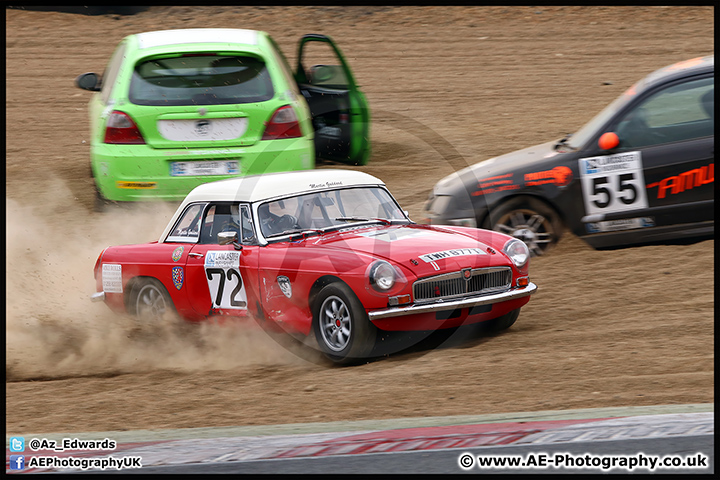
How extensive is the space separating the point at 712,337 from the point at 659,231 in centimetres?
206

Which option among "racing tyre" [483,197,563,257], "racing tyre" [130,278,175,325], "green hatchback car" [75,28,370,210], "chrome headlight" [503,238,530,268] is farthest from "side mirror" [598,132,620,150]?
"racing tyre" [130,278,175,325]

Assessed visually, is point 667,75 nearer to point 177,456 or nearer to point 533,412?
point 533,412

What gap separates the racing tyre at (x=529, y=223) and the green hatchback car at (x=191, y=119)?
2.08 m

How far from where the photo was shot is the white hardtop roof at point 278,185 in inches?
298

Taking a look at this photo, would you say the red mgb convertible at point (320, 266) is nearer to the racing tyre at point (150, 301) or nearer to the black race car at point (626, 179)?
the racing tyre at point (150, 301)

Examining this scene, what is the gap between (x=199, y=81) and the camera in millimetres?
9297

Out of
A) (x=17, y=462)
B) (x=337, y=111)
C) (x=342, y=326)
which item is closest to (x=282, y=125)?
(x=337, y=111)

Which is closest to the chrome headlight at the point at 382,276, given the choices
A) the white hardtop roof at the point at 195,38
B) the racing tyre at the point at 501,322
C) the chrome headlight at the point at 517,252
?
the chrome headlight at the point at 517,252

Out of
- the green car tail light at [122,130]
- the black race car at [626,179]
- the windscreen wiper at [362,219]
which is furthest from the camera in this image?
the green car tail light at [122,130]

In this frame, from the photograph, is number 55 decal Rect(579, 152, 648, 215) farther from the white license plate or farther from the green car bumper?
the white license plate

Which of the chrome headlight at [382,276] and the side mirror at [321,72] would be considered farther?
the side mirror at [321,72]

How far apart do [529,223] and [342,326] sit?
298 cm

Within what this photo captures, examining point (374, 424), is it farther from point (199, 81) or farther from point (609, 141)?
point (199, 81)

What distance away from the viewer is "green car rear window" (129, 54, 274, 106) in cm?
920
